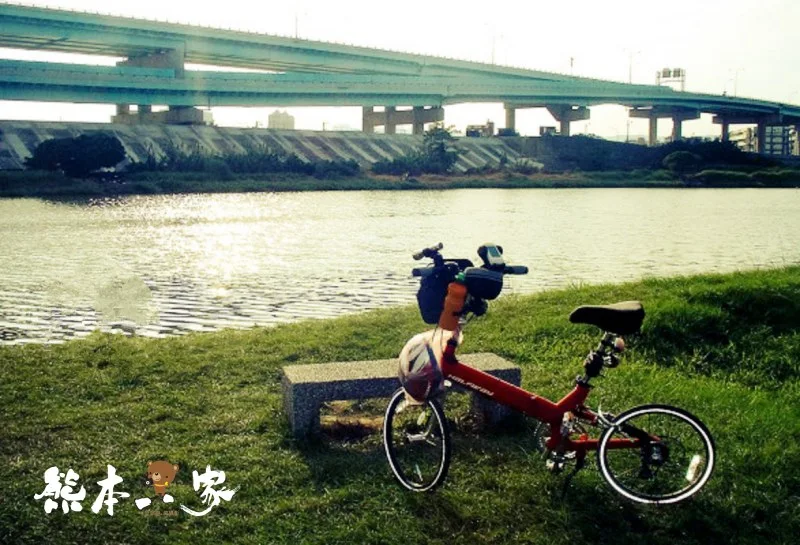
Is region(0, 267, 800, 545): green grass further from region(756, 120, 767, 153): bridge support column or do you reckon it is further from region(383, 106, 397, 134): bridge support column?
region(756, 120, 767, 153): bridge support column

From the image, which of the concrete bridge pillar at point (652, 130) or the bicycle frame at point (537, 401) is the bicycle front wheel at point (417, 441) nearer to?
the bicycle frame at point (537, 401)

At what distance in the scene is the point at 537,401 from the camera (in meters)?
4.54

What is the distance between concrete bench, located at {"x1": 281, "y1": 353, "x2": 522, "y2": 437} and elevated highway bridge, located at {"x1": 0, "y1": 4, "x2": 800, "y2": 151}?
61.7 metres

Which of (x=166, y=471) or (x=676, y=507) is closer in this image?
(x=676, y=507)

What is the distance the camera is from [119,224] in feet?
93.0

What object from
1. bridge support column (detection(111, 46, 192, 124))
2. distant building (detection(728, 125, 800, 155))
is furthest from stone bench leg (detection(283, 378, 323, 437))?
distant building (detection(728, 125, 800, 155))

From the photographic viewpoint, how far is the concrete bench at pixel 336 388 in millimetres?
5570

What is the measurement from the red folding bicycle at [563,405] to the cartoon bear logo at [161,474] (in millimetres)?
1425

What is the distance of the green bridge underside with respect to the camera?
62969mm

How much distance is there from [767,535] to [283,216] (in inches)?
1165

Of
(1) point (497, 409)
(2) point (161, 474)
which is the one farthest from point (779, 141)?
(2) point (161, 474)

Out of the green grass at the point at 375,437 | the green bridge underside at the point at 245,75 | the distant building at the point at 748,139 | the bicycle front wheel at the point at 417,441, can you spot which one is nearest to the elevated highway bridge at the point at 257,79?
the green bridge underside at the point at 245,75

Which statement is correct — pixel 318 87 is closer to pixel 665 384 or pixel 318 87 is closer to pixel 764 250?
pixel 764 250

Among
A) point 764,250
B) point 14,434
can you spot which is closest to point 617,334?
point 14,434
